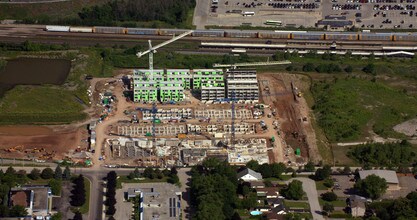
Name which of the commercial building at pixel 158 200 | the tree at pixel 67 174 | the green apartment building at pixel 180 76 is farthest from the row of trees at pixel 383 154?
the tree at pixel 67 174

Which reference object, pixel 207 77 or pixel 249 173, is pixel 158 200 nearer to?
pixel 249 173

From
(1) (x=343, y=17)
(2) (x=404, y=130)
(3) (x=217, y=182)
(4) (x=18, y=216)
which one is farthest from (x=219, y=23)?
(4) (x=18, y=216)

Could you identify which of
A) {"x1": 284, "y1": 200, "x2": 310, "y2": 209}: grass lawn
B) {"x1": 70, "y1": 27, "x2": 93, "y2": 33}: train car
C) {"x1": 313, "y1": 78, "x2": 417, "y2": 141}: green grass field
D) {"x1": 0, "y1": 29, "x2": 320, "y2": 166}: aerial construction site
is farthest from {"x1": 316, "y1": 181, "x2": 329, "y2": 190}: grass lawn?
{"x1": 70, "y1": 27, "x2": 93, "y2": 33}: train car

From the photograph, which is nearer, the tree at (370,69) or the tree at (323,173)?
the tree at (323,173)

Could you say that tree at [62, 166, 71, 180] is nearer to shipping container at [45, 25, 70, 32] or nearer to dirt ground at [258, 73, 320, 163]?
dirt ground at [258, 73, 320, 163]

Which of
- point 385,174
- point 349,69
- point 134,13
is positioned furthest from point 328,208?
point 134,13

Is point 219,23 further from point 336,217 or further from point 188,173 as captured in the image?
point 336,217

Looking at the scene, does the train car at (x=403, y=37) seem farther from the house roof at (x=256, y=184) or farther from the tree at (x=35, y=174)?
the tree at (x=35, y=174)
